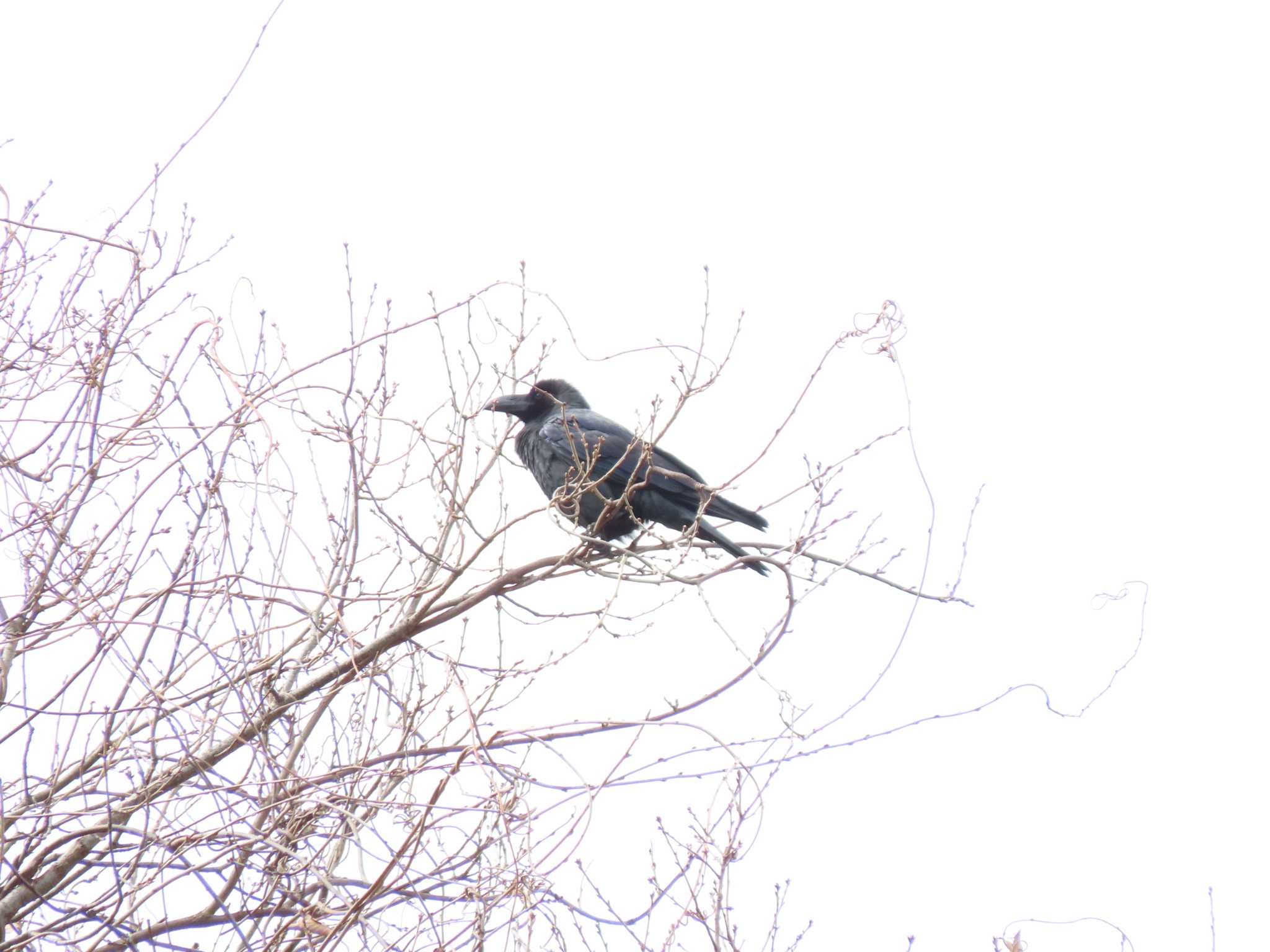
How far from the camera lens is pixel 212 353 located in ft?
16.1

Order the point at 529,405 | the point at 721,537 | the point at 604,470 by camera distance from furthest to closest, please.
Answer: the point at 529,405, the point at 604,470, the point at 721,537

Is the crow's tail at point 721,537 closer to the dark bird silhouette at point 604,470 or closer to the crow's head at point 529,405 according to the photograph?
the dark bird silhouette at point 604,470

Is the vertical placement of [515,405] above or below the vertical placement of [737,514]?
above

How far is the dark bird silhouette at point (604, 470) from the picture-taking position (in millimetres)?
6266

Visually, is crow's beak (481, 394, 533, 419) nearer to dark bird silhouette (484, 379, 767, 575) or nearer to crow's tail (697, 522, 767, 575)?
dark bird silhouette (484, 379, 767, 575)

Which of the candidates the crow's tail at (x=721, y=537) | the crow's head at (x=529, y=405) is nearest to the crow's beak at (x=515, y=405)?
the crow's head at (x=529, y=405)

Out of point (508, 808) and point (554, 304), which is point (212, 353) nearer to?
point (554, 304)

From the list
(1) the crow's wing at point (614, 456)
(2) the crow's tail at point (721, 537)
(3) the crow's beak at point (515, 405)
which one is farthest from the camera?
(3) the crow's beak at point (515, 405)

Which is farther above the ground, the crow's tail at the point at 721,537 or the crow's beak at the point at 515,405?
the crow's beak at the point at 515,405

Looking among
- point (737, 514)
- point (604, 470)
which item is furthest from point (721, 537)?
point (604, 470)

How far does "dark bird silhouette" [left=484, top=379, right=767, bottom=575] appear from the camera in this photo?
6.27 meters

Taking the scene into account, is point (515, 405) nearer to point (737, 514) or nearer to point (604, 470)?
point (604, 470)

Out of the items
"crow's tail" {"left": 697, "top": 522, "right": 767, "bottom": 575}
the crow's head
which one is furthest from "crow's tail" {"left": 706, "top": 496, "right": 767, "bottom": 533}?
the crow's head

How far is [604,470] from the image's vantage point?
722cm
